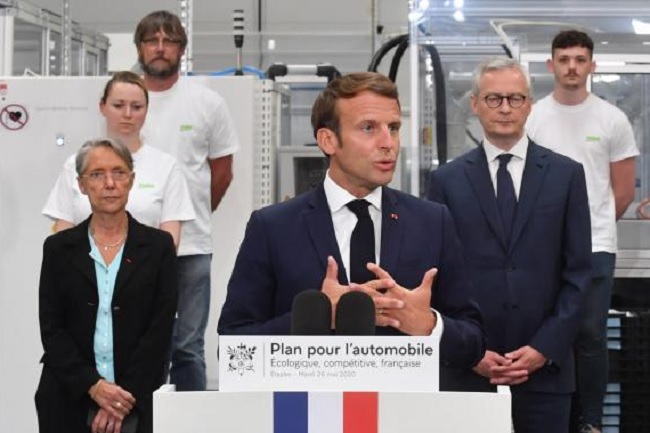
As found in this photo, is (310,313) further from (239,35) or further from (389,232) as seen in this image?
(239,35)

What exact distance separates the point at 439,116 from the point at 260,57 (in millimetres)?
6245

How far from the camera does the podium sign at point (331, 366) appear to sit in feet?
6.64

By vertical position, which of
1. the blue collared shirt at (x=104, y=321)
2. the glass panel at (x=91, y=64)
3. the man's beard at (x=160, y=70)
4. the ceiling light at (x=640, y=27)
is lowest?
the blue collared shirt at (x=104, y=321)

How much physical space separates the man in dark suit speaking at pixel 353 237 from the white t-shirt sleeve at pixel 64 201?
6.89 feet

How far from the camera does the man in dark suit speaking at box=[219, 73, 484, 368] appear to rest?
2520mm

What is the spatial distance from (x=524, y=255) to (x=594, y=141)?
1436 millimetres

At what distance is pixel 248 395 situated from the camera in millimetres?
2012

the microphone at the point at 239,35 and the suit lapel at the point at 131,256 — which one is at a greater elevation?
the microphone at the point at 239,35

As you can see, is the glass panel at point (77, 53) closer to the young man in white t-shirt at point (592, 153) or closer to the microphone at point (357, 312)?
the young man in white t-shirt at point (592, 153)

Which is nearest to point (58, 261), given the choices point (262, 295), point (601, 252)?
point (262, 295)

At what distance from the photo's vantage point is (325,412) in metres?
2.01

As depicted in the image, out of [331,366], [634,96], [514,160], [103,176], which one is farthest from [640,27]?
[331,366]

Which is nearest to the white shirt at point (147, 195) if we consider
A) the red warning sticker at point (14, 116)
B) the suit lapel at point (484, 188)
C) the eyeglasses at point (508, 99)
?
the red warning sticker at point (14, 116)

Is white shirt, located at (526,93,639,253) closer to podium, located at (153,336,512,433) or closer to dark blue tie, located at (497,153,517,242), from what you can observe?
dark blue tie, located at (497,153,517,242)
